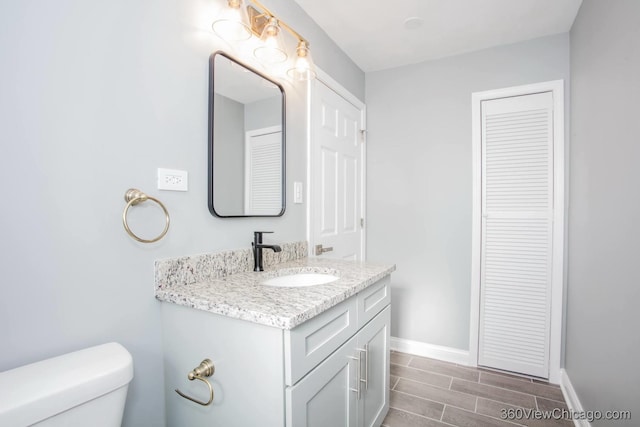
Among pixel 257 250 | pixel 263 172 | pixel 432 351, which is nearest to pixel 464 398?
pixel 432 351

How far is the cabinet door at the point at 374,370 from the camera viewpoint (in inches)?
52.6

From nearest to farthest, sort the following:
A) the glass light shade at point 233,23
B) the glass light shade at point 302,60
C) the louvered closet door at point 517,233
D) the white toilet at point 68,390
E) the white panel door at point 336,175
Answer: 1. the white toilet at point 68,390
2. the glass light shade at point 233,23
3. the glass light shade at point 302,60
4. the white panel door at point 336,175
5. the louvered closet door at point 517,233

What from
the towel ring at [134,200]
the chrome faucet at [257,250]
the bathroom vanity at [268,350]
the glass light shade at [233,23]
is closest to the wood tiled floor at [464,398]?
the bathroom vanity at [268,350]

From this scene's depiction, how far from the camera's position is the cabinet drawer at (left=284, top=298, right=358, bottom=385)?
85 cm

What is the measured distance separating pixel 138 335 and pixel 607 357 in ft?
6.24

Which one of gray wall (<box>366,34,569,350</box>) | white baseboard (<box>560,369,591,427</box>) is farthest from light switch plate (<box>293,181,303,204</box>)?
white baseboard (<box>560,369,591,427</box>)

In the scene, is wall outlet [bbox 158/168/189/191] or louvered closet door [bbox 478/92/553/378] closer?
wall outlet [bbox 158/168/189/191]

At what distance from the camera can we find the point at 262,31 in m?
1.46

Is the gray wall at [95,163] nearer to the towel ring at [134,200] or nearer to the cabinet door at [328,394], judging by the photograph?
the towel ring at [134,200]

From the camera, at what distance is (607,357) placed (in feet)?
4.43

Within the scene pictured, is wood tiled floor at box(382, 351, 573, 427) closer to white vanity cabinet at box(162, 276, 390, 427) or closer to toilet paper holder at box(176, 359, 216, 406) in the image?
white vanity cabinet at box(162, 276, 390, 427)

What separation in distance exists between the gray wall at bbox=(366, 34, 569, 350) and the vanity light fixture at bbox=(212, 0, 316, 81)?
1.16 meters

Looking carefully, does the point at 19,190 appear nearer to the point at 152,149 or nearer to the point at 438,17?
the point at 152,149

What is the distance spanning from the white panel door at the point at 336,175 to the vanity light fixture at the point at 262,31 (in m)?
0.40
